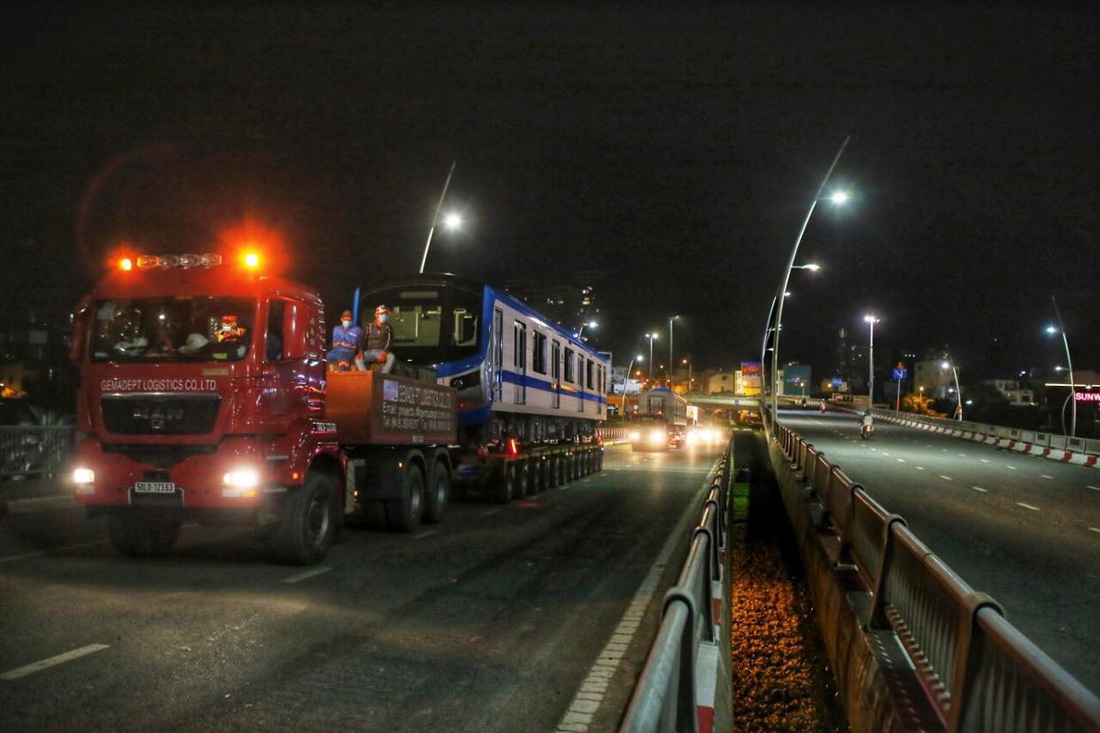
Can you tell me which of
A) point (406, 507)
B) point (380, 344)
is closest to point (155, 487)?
point (406, 507)

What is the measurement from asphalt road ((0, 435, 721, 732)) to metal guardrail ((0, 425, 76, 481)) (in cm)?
538

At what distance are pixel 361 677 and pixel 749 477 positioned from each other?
28.6m

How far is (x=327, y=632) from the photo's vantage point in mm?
7746

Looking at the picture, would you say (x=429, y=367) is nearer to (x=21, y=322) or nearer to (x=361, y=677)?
(x=361, y=677)

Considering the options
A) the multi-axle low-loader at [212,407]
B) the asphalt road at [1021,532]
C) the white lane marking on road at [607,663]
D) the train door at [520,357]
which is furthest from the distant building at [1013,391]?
the multi-axle low-loader at [212,407]

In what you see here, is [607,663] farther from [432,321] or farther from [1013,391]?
[1013,391]

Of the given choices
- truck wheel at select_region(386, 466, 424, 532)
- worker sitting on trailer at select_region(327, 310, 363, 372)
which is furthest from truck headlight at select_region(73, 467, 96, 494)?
truck wheel at select_region(386, 466, 424, 532)

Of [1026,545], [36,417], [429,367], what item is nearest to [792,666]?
[1026,545]

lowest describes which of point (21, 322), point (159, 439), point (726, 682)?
point (726, 682)

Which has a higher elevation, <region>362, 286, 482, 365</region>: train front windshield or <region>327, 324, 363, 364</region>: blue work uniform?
<region>362, 286, 482, 365</region>: train front windshield

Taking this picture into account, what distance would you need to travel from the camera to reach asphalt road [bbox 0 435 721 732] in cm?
579

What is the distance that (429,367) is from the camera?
1812 centimetres

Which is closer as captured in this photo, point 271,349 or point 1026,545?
point 271,349

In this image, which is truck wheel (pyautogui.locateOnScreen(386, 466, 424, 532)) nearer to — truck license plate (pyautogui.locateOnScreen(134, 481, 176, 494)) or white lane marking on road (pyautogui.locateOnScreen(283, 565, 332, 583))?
white lane marking on road (pyautogui.locateOnScreen(283, 565, 332, 583))
